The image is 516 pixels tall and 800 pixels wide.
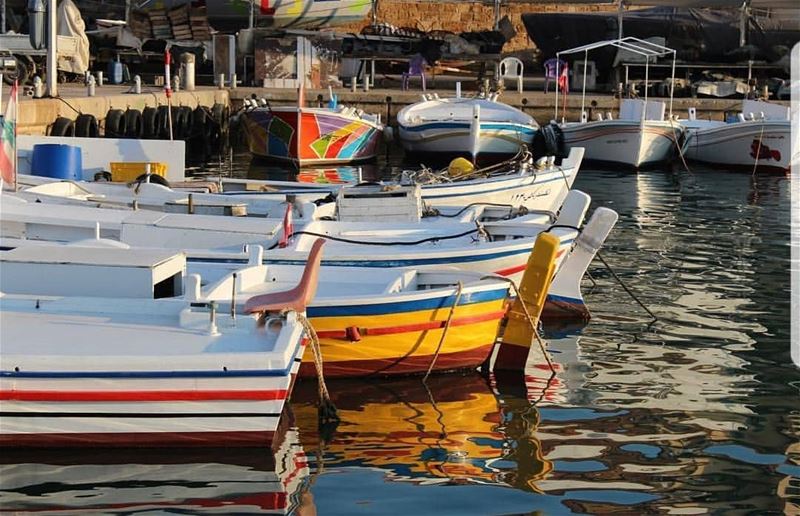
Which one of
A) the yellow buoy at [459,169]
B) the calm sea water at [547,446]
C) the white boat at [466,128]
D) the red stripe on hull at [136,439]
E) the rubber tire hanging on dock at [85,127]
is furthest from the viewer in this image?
the white boat at [466,128]

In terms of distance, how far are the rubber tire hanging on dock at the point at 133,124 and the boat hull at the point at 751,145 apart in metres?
11.4

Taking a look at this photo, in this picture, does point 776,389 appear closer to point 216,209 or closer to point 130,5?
point 216,209

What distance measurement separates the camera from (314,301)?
9.72m

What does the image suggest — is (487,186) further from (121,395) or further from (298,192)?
(121,395)

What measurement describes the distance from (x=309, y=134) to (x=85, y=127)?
15.4 feet

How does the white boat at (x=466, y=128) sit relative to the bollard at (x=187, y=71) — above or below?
below

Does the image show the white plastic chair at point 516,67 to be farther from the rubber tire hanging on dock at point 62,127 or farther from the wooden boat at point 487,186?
the wooden boat at point 487,186

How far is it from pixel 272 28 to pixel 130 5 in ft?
14.7

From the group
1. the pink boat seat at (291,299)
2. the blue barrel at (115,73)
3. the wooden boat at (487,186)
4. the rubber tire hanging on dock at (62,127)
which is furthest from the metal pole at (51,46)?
the pink boat seat at (291,299)

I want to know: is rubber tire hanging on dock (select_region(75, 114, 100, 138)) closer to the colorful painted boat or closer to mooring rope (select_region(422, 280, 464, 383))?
the colorful painted boat

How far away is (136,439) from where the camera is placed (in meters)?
8.19

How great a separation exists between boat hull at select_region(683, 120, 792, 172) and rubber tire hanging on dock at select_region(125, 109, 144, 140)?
1138cm

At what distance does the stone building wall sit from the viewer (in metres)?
49.2

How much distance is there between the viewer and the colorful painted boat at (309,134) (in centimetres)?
2675
